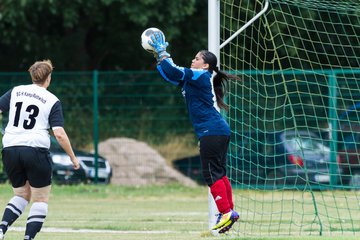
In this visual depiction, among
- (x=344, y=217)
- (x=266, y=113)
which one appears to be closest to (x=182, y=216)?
(x=344, y=217)

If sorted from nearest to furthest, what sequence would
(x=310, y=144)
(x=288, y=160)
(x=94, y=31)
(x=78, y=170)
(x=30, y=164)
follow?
(x=30, y=164), (x=288, y=160), (x=310, y=144), (x=78, y=170), (x=94, y=31)

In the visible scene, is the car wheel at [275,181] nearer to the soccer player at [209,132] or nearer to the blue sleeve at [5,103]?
the soccer player at [209,132]

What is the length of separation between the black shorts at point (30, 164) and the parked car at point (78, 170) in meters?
11.8

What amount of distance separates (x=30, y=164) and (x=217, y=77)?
2.52m

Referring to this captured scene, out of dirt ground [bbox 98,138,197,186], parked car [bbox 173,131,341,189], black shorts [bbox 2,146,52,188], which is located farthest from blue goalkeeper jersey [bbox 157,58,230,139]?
dirt ground [bbox 98,138,197,186]

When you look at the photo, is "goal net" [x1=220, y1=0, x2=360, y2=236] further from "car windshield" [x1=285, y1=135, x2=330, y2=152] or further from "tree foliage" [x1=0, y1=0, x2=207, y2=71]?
"tree foliage" [x1=0, y1=0, x2=207, y2=71]

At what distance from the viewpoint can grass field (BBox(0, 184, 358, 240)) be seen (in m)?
11.3

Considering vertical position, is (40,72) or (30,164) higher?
(40,72)

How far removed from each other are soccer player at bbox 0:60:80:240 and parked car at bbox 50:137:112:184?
38.4 feet

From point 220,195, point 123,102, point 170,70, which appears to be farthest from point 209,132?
point 123,102

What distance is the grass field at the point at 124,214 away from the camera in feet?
37.0

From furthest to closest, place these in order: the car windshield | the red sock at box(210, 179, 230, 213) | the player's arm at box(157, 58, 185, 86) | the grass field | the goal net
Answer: the car windshield → the goal net → the grass field → the red sock at box(210, 179, 230, 213) → the player's arm at box(157, 58, 185, 86)

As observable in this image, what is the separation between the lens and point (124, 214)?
15195mm

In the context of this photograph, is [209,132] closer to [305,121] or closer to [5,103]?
[5,103]
